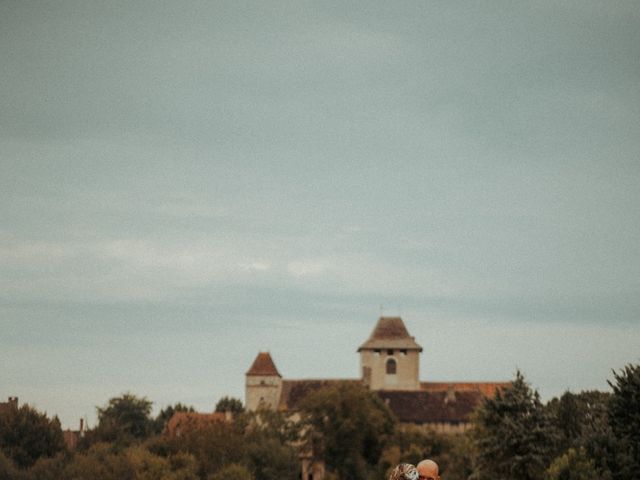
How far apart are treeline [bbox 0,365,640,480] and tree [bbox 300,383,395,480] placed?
0.11 meters

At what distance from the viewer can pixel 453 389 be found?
172 metres

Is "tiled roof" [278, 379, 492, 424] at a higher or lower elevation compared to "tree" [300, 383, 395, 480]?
higher

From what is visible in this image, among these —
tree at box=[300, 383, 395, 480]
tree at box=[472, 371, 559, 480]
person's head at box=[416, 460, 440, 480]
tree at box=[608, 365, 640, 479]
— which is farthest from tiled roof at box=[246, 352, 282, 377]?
person's head at box=[416, 460, 440, 480]

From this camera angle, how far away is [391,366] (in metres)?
182

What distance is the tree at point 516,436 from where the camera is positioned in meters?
56.3

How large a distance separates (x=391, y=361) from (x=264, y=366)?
22.4 meters

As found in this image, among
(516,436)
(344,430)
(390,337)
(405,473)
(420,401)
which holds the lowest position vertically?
(405,473)

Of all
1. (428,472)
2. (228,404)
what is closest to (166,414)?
(228,404)

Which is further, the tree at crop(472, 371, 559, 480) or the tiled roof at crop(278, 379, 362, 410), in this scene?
the tiled roof at crop(278, 379, 362, 410)

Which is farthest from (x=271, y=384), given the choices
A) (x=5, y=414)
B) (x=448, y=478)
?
(x=5, y=414)

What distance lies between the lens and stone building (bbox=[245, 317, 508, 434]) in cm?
16612

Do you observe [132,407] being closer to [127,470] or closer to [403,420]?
[403,420]

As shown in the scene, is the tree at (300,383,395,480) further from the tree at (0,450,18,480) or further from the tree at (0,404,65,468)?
the tree at (0,450,18,480)

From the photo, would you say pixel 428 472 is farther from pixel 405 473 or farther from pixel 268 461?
pixel 268 461
